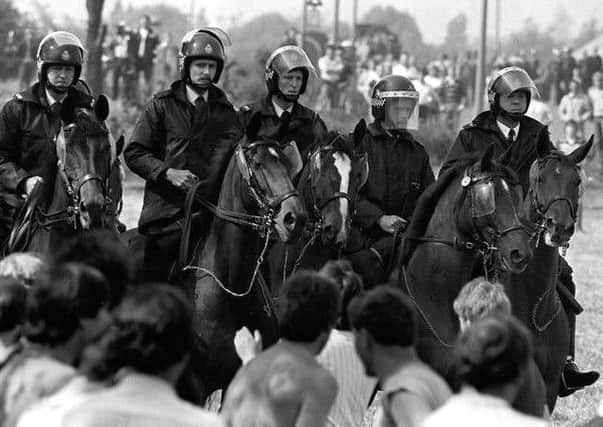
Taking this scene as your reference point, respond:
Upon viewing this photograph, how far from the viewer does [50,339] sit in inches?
249

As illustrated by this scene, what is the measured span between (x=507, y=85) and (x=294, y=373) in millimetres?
6674

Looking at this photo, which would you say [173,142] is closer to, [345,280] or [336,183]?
[336,183]

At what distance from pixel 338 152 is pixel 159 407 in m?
5.85

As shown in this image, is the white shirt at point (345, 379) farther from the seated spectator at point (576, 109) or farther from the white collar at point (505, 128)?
the seated spectator at point (576, 109)

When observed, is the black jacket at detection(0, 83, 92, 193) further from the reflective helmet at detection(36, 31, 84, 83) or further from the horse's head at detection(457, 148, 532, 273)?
the horse's head at detection(457, 148, 532, 273)

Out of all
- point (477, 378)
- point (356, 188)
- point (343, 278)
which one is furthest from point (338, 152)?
point (477, 378)

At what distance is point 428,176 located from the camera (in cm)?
1267

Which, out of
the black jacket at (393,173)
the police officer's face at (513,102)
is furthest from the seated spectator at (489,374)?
the police officer's face at (513,102)

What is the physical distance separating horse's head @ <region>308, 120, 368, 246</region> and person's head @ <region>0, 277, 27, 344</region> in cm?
431

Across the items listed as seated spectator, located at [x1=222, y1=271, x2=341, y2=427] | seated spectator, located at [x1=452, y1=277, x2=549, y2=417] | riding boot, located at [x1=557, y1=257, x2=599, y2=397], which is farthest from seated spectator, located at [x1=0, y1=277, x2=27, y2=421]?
riding boot, located at [x1=557, y1=257, x2=599, y2=397]

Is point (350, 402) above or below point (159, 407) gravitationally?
below

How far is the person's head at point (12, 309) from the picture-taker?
6688 millimetres

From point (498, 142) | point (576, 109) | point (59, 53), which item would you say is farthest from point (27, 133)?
point (576, 109)

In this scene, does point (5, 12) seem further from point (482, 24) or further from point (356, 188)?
point (356, 188)
